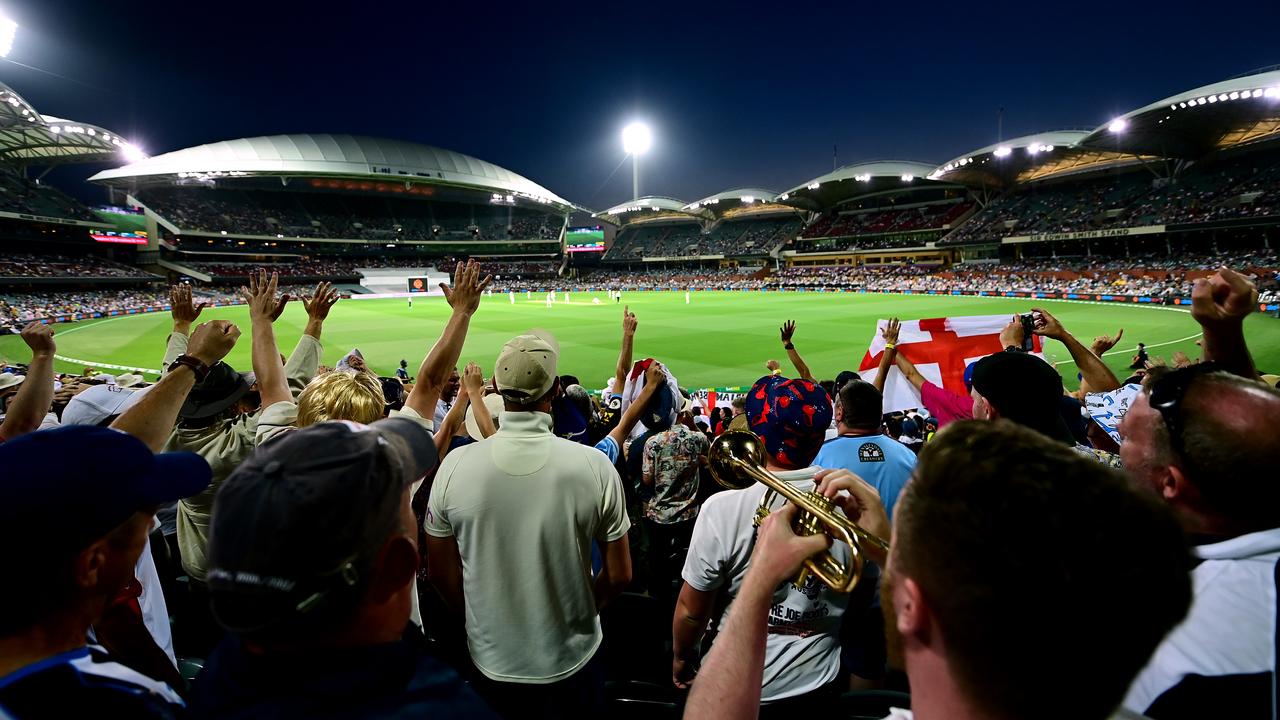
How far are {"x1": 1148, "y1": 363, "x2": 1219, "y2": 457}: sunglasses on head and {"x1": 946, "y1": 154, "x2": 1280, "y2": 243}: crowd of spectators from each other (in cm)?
6008

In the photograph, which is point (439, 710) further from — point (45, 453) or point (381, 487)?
point (45, 453)

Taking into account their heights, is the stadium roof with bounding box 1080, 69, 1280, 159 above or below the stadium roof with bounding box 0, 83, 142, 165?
below

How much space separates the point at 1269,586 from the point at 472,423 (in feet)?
13.7

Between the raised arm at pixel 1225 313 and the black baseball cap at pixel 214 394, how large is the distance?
604 centimetres

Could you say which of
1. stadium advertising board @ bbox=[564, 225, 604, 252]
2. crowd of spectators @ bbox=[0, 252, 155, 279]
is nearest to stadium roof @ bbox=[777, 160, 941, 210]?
stadium advertising board @ bbox=[564, 225, 604, 252]

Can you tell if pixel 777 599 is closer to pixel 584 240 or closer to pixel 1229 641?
pixel 1229 641

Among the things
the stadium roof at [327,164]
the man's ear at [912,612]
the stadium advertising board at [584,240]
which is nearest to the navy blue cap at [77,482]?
the man's ear at [912,612]

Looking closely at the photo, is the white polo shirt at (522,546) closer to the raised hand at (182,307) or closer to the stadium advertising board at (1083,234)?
the raised hand at (182,307)

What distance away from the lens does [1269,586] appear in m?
1.49

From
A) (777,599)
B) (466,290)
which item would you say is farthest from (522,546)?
(466,290)

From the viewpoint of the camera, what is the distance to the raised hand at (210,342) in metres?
2.80

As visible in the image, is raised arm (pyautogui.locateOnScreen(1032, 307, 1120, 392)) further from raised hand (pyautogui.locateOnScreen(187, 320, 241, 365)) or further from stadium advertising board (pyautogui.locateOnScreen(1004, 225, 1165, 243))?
stadium advertising board (pyautogui.locateOnScreen(1004, 225, 1165, 243))

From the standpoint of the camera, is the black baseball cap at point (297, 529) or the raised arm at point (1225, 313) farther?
the raised arm at point (1225, 313)

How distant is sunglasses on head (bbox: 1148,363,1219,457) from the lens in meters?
1.86
